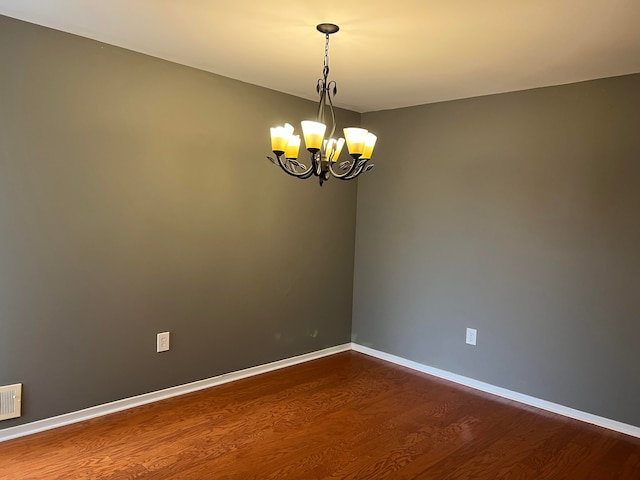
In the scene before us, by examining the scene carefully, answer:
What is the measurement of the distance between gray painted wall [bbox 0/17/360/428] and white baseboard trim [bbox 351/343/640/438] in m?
0.75

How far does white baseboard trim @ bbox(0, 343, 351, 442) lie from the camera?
8.29ft

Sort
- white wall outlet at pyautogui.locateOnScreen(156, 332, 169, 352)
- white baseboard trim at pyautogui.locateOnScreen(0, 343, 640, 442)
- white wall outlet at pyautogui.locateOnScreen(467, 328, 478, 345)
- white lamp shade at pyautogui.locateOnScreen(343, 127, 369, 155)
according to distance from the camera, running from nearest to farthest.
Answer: white lamp shade at pyautogui.locateOnScreen(343, 127, 369, 155)
white baseboard trim at pyautogui.locateOnScreen(0, 343, 640, 442)
white wall outlet at pyautogui.locateOnScreen(156, 332, 169, 352)
white wall outlet at pyautogui.locateOnScreen(467, 328, 478, 345)

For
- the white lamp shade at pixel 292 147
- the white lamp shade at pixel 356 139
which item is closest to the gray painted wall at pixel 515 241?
the white lamp shade at pixel 356 139

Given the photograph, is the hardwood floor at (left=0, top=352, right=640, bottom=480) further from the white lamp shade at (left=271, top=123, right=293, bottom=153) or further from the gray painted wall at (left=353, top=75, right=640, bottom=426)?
the white lamp shade at (left=271, top=123, right=293, bottom=153)

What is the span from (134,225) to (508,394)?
272cm

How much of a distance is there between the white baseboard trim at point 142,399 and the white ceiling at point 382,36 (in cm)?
206

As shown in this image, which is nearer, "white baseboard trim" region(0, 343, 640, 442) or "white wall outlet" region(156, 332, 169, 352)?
"white baseboard trim" region(0, 343, 640, 442)

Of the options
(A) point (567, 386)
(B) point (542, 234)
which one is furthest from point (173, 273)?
(A) point (567, 386)

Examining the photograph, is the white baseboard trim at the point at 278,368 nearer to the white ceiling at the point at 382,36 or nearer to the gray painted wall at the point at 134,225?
the gray painted wall at the point at 134,225

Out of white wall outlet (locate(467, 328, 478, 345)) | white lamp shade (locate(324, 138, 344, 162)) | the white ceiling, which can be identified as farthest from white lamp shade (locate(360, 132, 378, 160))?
white wall outlet (locate(467, 328, 478, 345))

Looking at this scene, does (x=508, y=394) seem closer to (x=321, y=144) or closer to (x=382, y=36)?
(x=321, y=144)

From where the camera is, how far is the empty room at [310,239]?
235 centimetres

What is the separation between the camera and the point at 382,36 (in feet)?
7.70

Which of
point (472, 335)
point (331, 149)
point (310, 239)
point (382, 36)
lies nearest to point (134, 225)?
point (331, 149)
